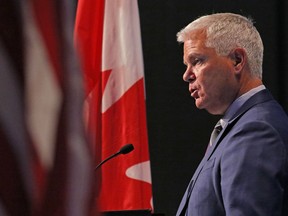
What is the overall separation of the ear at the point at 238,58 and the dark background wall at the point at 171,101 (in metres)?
2.29

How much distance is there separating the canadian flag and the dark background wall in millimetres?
706

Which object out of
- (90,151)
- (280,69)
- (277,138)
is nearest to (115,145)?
(280,69)

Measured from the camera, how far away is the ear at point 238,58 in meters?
1.94

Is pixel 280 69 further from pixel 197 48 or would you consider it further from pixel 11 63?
pixel 11 63

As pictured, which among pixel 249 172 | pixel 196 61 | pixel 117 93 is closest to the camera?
pixel 249 172

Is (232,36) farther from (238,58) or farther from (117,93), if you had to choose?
(117,93)

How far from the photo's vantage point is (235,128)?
178 cm

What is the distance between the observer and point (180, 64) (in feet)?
14.0

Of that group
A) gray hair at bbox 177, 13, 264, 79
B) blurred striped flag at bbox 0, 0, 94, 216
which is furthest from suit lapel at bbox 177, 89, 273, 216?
blurred striped flag at bbox 0, 0, 94, 216

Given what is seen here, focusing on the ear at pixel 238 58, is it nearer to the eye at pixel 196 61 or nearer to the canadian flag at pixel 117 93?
the eye at pixel 196 61

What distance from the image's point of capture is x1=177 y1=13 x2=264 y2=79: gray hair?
1.95 m

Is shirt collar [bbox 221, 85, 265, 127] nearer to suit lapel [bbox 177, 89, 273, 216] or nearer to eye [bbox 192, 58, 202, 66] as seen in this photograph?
suit lapel [bbox 177, 89, 273, 216]

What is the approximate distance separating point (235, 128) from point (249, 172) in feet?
0.53

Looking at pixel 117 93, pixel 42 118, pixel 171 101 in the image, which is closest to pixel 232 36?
pixel 42 118
